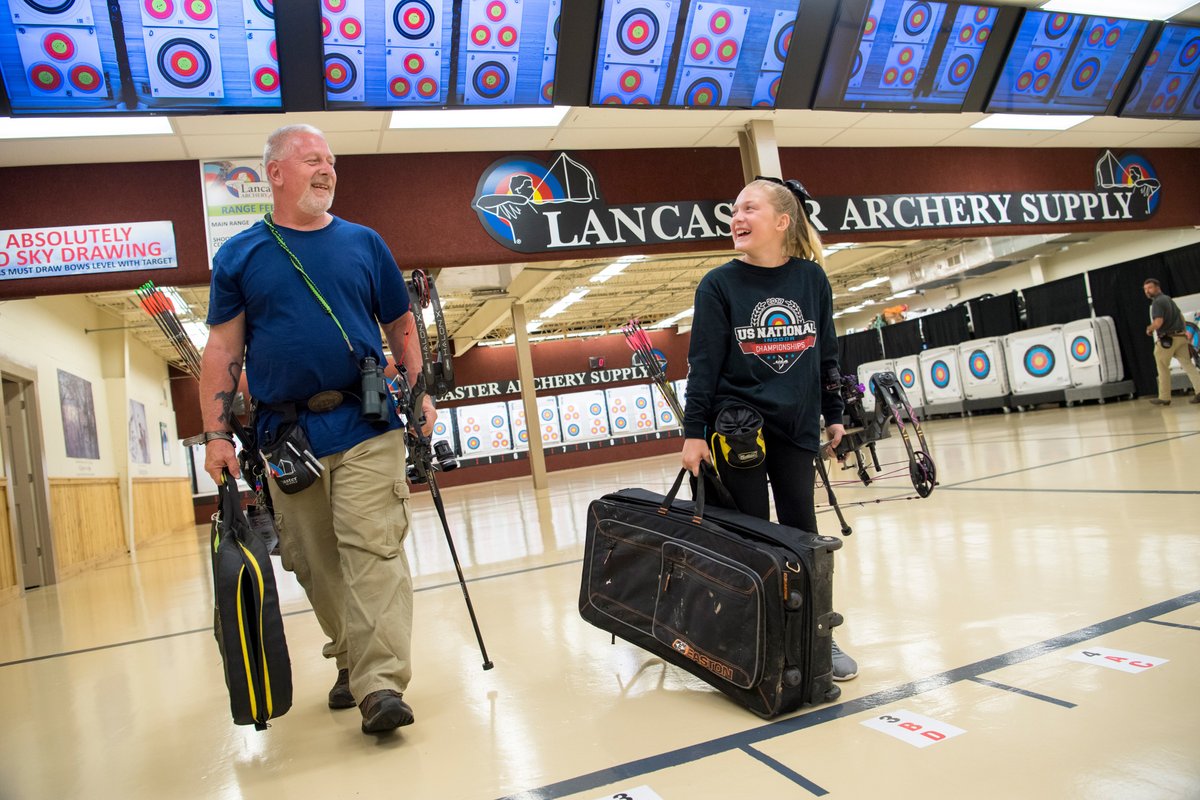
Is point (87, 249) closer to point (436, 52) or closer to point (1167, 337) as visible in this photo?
point (436, 52)

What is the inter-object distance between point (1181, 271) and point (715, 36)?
9.63 meters

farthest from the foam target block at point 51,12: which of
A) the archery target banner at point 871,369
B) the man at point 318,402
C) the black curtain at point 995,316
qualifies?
the black curtain at point 995,316

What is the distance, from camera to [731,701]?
1.61 metres

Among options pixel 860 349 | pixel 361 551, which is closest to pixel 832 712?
pixel 361 551

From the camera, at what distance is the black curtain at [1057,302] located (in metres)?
12.5

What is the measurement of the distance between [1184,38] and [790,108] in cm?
343

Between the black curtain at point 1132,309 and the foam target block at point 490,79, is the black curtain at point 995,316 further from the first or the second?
the foam target block at point 490,79

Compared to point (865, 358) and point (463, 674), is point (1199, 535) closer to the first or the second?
point (463, 674)

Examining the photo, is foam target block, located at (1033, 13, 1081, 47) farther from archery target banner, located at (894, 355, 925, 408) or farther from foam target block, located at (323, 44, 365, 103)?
archery target banner, located at (894, 355, 925, 408)

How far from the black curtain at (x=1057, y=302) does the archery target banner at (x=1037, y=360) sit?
750mm

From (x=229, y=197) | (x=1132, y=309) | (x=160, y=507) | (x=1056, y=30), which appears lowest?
(x=160, y=507)

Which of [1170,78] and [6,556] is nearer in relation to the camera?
[6,556]

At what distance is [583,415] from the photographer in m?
18.3

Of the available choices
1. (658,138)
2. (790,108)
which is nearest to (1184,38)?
(790,108)
